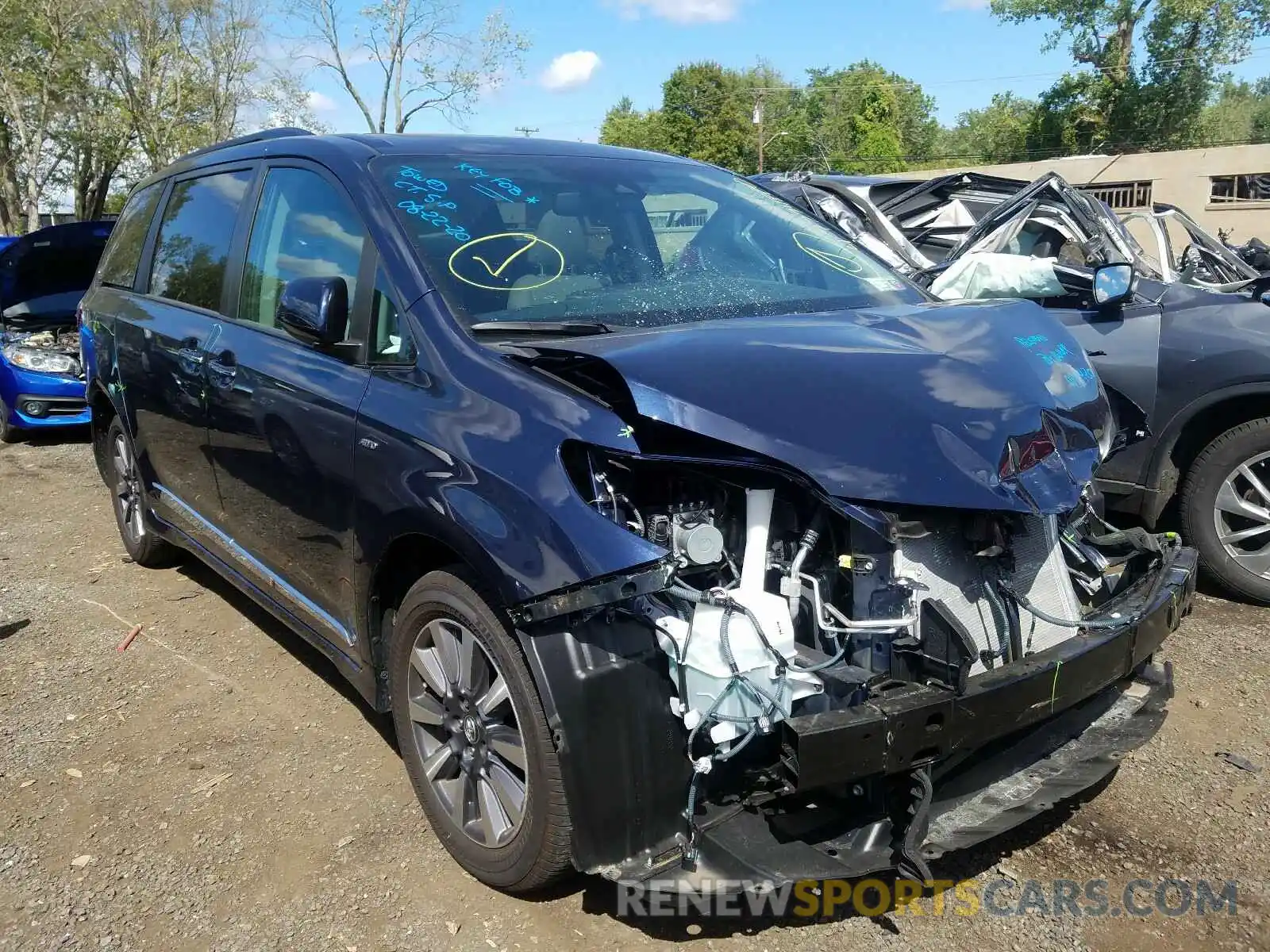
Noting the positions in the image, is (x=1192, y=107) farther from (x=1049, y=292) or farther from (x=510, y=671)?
(x=510, y=671)

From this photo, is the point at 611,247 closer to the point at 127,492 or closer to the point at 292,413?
the point at 292,413

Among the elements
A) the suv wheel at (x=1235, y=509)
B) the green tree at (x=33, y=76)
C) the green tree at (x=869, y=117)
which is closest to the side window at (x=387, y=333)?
the suv wheel at (x=1235, y=509)

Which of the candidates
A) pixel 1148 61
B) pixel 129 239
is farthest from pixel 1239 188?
pixel 129 239

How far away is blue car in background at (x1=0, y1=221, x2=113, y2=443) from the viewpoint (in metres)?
9.00

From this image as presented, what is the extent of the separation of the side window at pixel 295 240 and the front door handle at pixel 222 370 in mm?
157

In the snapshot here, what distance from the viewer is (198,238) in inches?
164

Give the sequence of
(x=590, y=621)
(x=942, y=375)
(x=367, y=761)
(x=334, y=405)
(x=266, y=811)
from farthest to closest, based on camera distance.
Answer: (x=367, y=761), (x=266, y=811), (x=334, y=405), (x=942, y=375), (x=590, y=621)

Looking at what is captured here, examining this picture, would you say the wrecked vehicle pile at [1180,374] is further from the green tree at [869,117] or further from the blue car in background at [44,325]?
the green tree at [869,117]

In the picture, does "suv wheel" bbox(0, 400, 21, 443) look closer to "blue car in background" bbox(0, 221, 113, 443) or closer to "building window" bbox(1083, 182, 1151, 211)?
"blue car in background" bbox(0, 221, 113, 443)

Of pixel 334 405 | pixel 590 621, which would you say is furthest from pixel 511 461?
pixel 334 405

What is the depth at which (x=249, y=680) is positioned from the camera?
408cm

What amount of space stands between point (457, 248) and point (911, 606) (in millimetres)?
1629

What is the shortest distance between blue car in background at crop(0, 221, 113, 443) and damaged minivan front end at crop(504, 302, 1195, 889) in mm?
8017

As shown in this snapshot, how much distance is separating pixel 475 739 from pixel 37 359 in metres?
8.30
